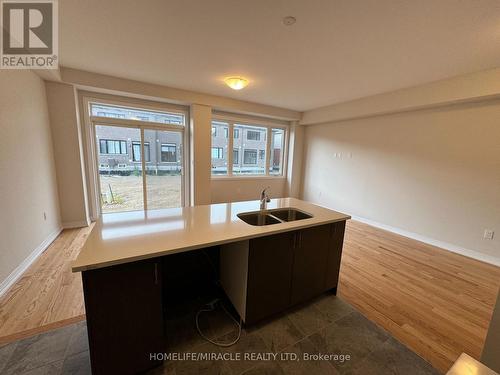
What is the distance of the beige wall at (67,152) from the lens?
3205mm

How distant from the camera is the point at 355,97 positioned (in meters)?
4.03

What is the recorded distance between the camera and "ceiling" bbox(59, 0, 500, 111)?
→ 170 centimetres

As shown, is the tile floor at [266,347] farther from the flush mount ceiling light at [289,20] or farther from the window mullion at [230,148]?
the window mullion at [230,148]

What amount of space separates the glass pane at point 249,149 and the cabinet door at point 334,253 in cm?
384

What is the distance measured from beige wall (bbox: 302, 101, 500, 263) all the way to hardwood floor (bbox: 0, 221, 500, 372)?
0.57 meters

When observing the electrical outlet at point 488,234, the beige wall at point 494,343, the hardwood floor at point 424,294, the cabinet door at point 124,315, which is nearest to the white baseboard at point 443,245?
the hardwood floor at point 424,294

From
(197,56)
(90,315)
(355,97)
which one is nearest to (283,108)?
(355,97)

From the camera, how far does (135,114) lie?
405 centimetres

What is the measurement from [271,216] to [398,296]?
1.59 meters

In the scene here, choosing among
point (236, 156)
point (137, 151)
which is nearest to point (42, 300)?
point (137, 151)

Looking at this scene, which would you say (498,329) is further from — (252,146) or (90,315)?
(252,146)

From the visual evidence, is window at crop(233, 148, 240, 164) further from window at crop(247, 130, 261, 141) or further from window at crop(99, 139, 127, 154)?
window at crop(99, 139, 127, 154)

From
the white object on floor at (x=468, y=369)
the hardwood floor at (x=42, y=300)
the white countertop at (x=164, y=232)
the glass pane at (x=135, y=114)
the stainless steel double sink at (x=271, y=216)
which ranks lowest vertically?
the hardwood floor at (x=42, y=300)

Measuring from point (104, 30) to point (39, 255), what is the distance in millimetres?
2807
